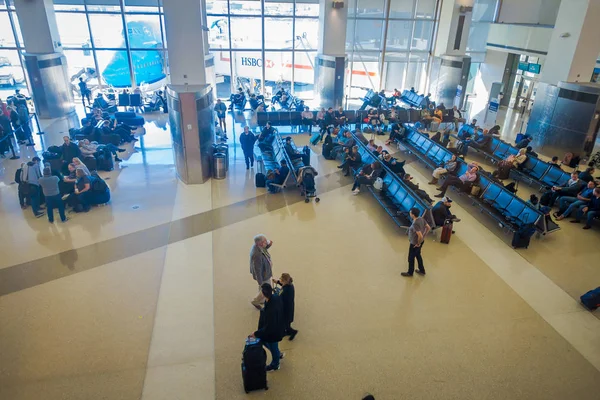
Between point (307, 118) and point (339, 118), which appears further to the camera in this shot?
point (307, 118)

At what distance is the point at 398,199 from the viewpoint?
9.67 meters

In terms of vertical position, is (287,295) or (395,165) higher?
(287,295)

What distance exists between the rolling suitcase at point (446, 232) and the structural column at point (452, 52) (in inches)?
542

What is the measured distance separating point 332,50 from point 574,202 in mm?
13576

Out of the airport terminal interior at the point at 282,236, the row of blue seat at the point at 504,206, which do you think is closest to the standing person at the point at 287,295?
the airport terminal interior at the point at 282,236

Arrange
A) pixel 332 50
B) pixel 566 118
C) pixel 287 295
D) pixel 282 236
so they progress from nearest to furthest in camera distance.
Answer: pixel 287 295
pixel 282 236
pixel 566 118
pixel 332 50

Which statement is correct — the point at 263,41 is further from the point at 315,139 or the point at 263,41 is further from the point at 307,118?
the point at 315,139

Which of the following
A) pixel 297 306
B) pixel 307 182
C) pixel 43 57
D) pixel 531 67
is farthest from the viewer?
pixel 531 67

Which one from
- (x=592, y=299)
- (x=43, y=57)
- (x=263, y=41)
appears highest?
(x=263, y=41)

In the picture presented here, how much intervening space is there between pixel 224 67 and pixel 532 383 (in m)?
20.6

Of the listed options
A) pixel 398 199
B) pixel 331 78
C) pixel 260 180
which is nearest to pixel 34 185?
pixel 260 180

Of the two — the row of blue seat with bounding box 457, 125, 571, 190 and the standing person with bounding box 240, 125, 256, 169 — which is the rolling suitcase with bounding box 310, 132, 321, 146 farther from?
the row of blue seat with bounding box 457, 125, 571, 190

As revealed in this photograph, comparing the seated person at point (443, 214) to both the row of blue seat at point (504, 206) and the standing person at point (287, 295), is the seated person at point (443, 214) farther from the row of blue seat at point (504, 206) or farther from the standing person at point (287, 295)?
the standing person at point (287, 295)

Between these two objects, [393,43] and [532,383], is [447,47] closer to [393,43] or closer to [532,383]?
[393,43]
